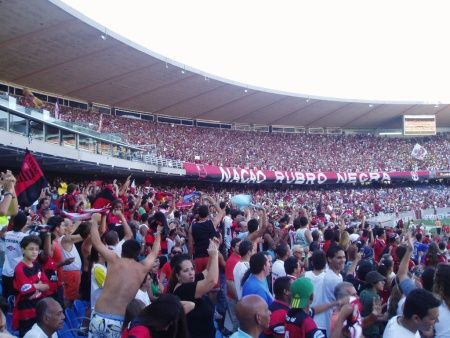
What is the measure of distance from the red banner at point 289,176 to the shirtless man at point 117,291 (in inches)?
1044

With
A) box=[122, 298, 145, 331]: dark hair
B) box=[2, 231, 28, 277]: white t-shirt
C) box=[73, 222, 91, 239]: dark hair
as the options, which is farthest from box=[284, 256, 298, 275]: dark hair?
box=[2, 231, 28, 277]: white t-shirt

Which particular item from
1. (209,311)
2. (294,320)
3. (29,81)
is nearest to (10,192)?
(209,311)

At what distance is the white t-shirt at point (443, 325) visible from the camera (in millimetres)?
3568

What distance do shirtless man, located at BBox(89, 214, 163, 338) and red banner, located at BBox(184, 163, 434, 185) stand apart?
87.0 feet

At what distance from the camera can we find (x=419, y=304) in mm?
3225

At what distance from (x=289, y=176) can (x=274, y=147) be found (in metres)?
4.83

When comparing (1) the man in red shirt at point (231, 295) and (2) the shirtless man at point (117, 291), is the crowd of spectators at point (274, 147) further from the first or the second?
(2) the shirtless man at point (117, 291)

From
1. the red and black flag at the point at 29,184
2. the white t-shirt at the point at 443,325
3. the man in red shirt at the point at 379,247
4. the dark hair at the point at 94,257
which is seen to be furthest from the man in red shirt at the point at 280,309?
the man in red shirt at the point at 379,247

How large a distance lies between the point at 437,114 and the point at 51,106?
35706 mm

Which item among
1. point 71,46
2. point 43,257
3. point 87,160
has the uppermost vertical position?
point 71,46

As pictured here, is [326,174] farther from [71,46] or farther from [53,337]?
[53,337]

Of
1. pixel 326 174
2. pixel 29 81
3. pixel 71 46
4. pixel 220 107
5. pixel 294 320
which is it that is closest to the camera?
pixel 294 320

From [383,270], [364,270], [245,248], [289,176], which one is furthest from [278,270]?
[289,176]

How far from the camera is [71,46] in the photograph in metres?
23.1
